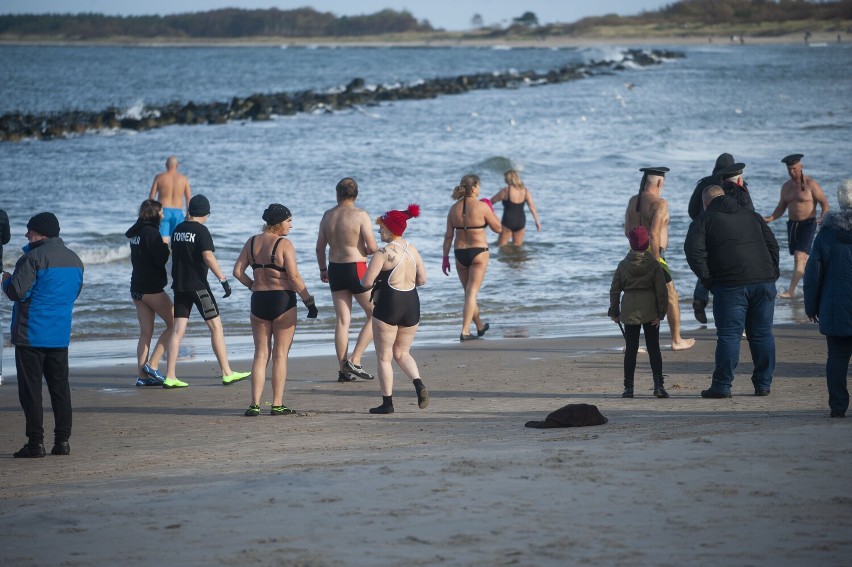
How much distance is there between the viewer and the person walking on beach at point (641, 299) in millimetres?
8523

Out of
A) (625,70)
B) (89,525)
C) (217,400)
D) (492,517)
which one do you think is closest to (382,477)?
(492,517)

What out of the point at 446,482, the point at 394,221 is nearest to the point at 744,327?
the point at 394,221

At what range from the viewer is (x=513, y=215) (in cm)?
1798

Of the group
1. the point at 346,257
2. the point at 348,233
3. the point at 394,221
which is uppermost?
the point at 394,221

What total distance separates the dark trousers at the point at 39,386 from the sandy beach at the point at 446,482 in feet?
0.67

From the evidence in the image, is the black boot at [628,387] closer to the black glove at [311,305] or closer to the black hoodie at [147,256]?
the black glove at [311,305]

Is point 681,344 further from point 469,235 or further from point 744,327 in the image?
point 469,235

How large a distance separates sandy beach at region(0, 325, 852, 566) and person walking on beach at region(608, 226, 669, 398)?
0.35 meters

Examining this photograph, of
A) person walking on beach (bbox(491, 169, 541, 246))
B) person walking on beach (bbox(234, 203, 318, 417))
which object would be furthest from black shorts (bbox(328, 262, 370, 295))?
person walking on beach (bbox(491, 169, 541, 246))

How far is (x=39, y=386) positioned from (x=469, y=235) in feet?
17.4

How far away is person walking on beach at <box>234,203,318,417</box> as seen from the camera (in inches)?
329

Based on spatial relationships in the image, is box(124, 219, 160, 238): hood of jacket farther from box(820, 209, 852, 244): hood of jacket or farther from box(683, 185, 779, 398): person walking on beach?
box(820, 209, 852, 244): hood of jacket

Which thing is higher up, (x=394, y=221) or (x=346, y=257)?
(x=394, y=221)

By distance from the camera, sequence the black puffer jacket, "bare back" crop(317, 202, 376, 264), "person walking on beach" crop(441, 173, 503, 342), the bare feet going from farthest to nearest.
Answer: "person walking on beach" crop(441, 173, 503, 342), the bare feet, "bare back" crop(317, 202, 376, 264), the black puffer jacket
